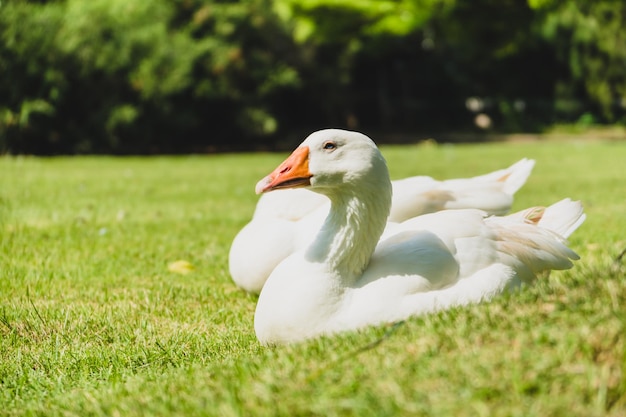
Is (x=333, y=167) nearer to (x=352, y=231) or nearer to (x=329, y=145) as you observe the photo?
(x=329, y=145)

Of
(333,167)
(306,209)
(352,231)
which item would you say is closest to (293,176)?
(333,167)

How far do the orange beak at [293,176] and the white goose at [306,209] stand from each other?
0.95m

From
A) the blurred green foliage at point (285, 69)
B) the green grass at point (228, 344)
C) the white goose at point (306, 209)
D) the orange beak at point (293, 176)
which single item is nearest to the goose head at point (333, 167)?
the orange beak at point (293, 176)

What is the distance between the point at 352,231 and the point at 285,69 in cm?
1846

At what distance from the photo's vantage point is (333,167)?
3254mm

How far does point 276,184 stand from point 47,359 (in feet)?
4.08

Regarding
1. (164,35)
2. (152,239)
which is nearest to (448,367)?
(152,239)

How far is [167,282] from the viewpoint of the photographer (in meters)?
4.72

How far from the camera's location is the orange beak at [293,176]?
10.6 feet

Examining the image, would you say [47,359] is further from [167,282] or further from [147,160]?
[147,160]

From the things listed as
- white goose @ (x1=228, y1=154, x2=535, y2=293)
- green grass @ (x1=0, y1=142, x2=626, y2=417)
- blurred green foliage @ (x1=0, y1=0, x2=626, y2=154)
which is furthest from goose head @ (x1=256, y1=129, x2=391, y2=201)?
blurred green foliage @ (x1=0, y1=0, x2=626, y2=154)

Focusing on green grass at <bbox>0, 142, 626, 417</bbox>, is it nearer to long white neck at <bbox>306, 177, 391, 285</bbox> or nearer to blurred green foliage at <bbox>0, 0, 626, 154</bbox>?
long white neck at <bbox>306, 177, 391, 285</bbox>

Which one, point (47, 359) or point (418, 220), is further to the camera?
point (418, 220)

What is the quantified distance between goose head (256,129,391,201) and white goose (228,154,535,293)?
36.3 inches
